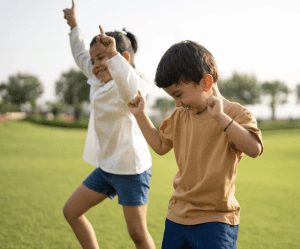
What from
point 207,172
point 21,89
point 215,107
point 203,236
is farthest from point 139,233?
point 21,89

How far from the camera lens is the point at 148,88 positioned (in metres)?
2.30

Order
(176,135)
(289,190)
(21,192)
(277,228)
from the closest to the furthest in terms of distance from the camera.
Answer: (176,135) < (277,228) < (21,192) < (289,190)

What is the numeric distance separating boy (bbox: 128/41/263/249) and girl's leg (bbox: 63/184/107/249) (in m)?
0.86

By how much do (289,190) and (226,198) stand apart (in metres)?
4.40

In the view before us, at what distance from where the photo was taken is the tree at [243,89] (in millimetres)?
64375

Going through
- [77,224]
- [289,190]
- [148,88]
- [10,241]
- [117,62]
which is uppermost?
[117,62]

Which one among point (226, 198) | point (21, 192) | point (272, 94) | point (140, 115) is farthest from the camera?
point (272, 94)

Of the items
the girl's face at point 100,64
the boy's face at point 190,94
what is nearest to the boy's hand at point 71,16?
the girl's face at point 100,64

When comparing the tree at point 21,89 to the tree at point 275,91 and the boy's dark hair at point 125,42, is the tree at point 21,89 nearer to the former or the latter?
the tree at point 275,91

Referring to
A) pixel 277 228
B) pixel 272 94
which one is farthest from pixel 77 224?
pixel 272 94

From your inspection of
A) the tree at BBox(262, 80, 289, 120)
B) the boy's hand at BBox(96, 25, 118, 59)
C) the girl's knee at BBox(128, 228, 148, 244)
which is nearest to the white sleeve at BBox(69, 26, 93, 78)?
the boy's hand at BBox(96, 25, 118, 59)

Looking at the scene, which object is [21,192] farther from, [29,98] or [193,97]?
Answer: [29,98]

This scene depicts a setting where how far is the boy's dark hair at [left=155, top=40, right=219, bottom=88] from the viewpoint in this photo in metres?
1.49

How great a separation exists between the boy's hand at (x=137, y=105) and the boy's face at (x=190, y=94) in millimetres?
327
